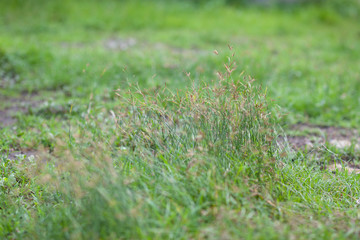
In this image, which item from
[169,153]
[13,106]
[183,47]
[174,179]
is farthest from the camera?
[183,47]

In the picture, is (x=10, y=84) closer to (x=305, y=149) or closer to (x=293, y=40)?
(x=305, y=149)

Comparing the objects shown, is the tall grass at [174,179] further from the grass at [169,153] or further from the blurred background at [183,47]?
the blurred background at [183,47]

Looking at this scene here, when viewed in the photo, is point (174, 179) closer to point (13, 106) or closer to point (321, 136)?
point (321, 136)

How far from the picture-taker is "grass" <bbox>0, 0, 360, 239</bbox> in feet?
7.55

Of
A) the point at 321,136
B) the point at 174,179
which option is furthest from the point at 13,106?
the point at 321,136

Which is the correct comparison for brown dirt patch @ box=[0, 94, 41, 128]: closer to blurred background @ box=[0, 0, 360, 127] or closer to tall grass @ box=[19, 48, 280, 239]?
blurred background @ box=[0, 0, 360, 127]

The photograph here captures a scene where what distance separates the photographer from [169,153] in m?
2.81

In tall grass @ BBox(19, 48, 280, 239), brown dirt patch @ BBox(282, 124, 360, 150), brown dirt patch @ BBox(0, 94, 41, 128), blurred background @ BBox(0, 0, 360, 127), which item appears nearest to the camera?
tall grass @ BBox(19, 48, 280, 239)

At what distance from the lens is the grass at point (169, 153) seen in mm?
2303

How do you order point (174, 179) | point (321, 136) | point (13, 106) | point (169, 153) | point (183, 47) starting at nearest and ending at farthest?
1. point (174, 179)
2. point (169, 153)
3. point (321, 136)
4. point (13, 106)
5. point (183, 47)

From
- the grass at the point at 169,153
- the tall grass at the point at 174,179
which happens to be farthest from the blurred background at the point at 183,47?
the tall grass at the point at 174,179

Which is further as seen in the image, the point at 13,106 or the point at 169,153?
the point at 13,106

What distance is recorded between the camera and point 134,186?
2.54 m

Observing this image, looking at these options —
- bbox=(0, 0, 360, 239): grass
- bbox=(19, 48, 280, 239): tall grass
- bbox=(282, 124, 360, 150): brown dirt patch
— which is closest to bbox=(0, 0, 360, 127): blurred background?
bbox=(0, 0, 360, 239): grass
